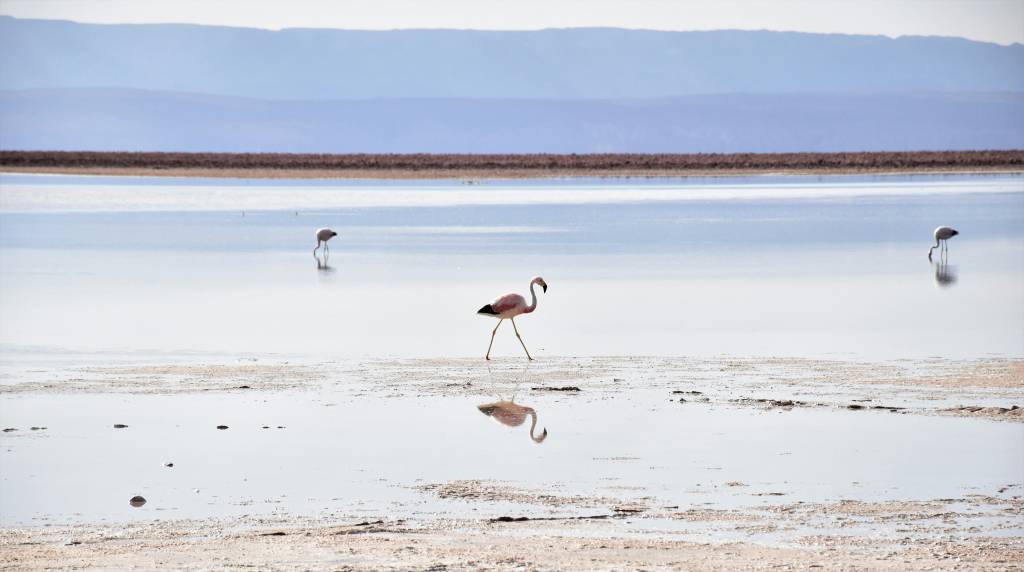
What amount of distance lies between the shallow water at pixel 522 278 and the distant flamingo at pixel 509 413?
267 cm

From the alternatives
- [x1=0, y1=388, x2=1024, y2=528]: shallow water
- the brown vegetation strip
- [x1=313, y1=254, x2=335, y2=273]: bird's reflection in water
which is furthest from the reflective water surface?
the brown vegetation strip

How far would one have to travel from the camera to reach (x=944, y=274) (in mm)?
20891

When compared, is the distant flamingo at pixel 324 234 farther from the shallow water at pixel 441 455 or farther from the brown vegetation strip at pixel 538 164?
the brown vegetation strip at pixel 538 164

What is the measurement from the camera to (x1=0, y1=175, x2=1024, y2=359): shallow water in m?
14.4

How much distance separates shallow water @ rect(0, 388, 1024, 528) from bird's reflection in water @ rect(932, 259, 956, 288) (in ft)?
31.1

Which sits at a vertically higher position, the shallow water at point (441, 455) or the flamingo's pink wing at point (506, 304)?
the flamingo's pink wing at point (506, 304)

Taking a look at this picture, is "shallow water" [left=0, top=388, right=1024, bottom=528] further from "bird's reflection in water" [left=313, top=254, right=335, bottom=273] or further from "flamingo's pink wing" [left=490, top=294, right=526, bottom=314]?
"bird's reflection in water" [left=313, top=254, right=335, bottom=273]

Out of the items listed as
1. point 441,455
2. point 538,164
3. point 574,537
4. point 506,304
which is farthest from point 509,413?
point 538,164

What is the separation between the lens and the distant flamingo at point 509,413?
10.2m

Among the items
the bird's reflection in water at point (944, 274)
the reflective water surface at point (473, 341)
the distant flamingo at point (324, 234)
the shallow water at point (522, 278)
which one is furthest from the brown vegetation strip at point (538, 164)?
the bird's reflection in water at point (944, 274)

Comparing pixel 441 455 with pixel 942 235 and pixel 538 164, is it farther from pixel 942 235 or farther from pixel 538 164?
pixel 538 164

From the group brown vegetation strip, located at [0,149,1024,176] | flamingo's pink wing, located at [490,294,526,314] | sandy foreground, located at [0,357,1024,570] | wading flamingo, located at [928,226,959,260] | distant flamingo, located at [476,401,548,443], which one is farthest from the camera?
brown vegetation strip, located at [0,149,1024,176]

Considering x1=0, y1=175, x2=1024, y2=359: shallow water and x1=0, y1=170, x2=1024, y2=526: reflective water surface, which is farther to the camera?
x1=0, y1=175, x2=1024, y2=359: shallow water

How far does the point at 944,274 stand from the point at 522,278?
5.53 meters
